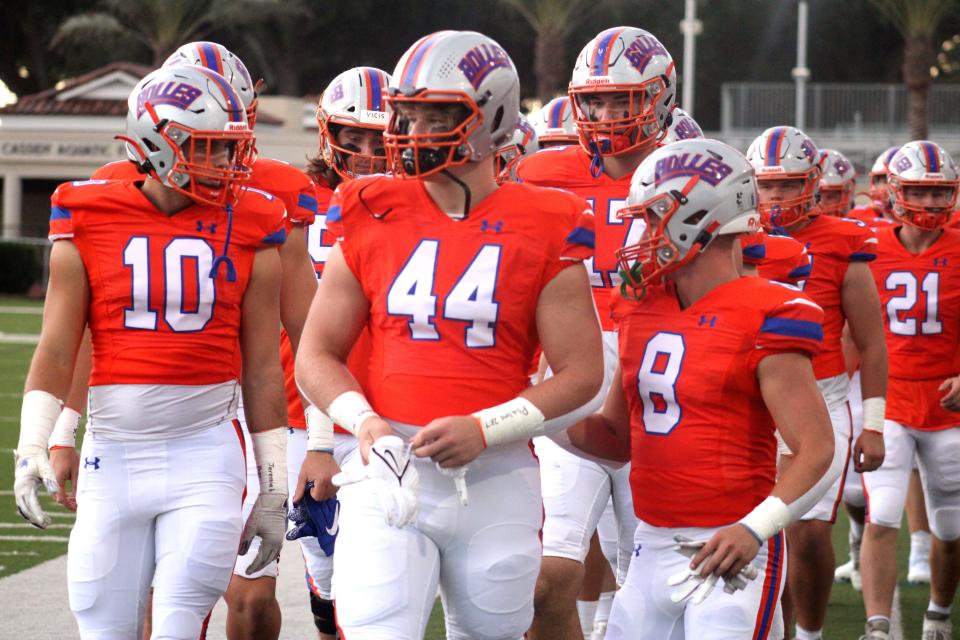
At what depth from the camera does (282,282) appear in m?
5.02

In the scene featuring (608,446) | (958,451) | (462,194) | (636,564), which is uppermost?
(462,194)

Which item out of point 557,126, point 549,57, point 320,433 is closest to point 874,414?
point 557,126

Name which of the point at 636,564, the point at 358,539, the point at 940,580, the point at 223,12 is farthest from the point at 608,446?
the point at 223,12

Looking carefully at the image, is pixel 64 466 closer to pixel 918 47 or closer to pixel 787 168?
pixel 787 168

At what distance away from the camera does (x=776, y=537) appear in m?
4.03

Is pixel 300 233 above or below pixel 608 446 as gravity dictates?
above

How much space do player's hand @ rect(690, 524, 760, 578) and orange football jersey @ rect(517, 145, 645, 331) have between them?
1695mm

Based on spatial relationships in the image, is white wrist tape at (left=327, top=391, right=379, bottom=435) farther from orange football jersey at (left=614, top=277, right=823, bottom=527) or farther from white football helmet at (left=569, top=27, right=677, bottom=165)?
white football helmet at (left=569, top=27, right=677, bottom=165)

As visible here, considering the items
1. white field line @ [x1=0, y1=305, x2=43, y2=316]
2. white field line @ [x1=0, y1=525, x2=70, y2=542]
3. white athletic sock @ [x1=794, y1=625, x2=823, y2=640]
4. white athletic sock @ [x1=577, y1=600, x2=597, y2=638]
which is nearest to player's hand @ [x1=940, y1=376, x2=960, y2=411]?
white athletic sock @ [x1=794, y1=625, x2=823, y2=640]

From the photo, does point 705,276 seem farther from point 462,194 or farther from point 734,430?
point 462,194

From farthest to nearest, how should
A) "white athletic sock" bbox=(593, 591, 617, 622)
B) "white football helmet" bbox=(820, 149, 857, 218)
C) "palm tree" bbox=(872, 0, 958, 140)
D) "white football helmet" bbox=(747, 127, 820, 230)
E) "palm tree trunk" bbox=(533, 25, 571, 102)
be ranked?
"palm tree trunk" bbox=(533, 25, 571, 102) < "palm tree" bbox=(872, 0, 958, 140) < "white football helmet" bbox=(820, 149, 857, 218) < "white athletic sock" bbox=(593, 591, 617, 622) < "white football helmet" bbox=(747, 127, 820, 230)

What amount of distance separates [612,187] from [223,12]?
2996cm

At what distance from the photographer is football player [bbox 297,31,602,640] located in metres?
3.68

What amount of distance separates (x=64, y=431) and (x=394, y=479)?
4.96 ft
